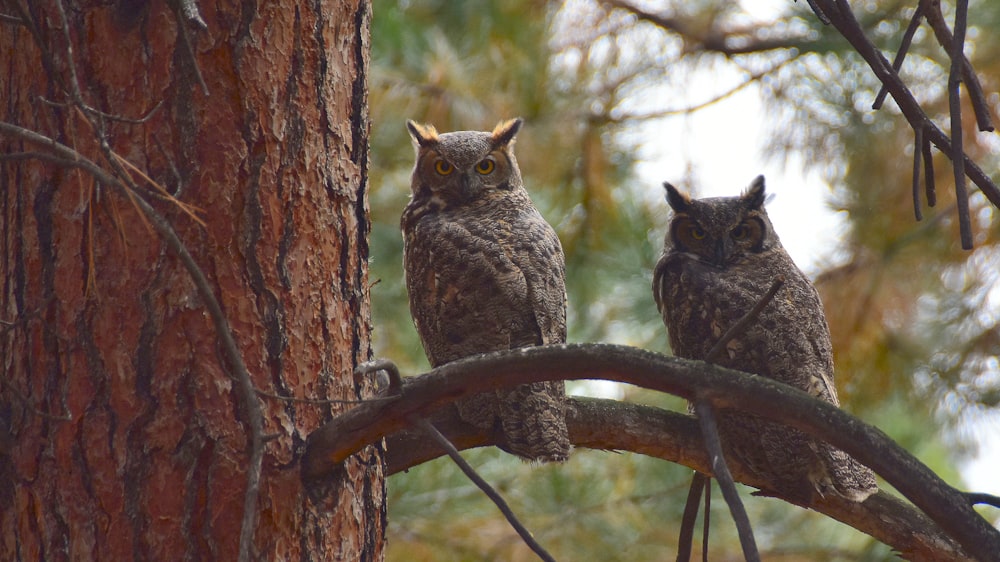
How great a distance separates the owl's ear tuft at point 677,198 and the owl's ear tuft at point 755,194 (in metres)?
0.16

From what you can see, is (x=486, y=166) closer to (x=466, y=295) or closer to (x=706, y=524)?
(x=466, y=295)

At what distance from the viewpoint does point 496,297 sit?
231 centimetres

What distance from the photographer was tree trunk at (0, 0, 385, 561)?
1336mm

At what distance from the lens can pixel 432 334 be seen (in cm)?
243

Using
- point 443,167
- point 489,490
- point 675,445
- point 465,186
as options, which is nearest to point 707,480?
point 675,445

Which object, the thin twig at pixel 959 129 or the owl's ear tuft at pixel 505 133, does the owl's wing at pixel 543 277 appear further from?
the thin twig at pixel 959 129

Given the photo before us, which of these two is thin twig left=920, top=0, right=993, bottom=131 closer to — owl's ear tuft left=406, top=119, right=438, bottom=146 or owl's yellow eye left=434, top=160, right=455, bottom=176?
owl's yellow eye left=434, top=160, right=455, bottom=176

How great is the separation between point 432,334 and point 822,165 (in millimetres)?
2881

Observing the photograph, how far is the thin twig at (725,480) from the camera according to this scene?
3.35 ft

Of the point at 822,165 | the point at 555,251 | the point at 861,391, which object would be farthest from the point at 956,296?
the point at 555,251

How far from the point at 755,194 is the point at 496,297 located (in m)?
1.08

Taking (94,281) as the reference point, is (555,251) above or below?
above

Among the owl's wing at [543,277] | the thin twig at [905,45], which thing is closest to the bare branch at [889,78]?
the thin twig at [905,45]

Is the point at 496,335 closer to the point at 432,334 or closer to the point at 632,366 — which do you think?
the point at 432,334
